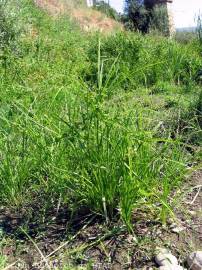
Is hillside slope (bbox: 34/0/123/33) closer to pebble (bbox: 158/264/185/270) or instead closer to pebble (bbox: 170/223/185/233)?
pebble (bbox: 170/223/185/233)

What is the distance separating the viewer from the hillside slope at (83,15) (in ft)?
46.2

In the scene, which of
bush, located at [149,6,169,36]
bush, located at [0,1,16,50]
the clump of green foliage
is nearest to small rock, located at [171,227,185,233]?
bush, located at [0,1,16,50]

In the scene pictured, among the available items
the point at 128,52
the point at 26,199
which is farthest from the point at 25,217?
the point at 128,52

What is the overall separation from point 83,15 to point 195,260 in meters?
15.6

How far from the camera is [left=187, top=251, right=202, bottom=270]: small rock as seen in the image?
64.7 inches

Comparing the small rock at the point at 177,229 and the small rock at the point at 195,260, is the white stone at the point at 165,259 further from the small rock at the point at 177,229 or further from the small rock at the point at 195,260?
the small rock at the point at 177,229

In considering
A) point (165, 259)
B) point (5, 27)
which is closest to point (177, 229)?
point (165, 259)

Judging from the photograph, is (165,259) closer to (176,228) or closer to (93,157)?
(176,228)

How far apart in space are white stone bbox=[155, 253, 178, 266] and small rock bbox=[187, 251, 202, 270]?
0.06 metres

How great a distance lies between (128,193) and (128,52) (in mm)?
5433

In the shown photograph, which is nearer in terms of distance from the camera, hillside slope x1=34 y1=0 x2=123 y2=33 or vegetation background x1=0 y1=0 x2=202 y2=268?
vegetation background x1=0 y1=0 x2=202 y2=268

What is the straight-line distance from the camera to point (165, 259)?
1.69m

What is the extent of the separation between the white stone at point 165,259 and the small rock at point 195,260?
0.06m

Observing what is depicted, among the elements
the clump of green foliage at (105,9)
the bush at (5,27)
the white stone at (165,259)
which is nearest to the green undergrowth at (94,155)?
the white stone at (165,259)
